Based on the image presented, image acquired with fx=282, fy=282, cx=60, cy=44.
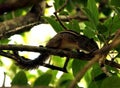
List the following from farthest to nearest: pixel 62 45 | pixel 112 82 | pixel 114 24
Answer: pixel 62 45 → pixel 114 24 → pixel 112 82

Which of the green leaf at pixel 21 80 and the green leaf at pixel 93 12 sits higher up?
the green leaf at pixel 93 12

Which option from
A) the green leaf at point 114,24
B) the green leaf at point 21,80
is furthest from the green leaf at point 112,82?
the green leaf at point 21,80

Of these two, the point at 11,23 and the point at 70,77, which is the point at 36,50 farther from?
the point at 11,23

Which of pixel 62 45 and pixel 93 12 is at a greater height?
pixel 93 12

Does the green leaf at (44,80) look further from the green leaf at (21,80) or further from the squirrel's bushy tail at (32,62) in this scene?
the squirrel's bushy tail at (32,62)

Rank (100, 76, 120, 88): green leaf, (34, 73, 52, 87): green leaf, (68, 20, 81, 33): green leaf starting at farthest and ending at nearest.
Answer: (34, 73, 52, 87): green leaf → (68, 20, 81, 33): green leaf → (100, 76, 120, 88): green leaf

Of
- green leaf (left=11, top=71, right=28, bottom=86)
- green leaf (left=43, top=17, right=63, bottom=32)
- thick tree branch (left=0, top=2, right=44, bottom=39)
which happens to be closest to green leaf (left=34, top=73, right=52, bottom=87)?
green leaf (left=11, top=71, right=28, bottom=86)

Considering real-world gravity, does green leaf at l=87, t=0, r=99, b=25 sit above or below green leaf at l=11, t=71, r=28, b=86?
above

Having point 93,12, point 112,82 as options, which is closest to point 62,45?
point 93,12

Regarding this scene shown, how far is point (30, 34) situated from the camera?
3.60m

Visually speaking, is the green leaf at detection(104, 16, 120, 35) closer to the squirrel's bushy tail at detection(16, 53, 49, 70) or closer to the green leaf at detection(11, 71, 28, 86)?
the green leaf at detection(11, 71, 28, 86)

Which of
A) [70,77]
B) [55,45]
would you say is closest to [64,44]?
[55,45]

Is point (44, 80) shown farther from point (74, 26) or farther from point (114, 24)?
point (114, 24)

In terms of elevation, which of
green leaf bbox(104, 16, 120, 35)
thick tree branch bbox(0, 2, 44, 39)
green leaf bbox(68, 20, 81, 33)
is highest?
green leaf bbox(104, 16, 120, 35)
